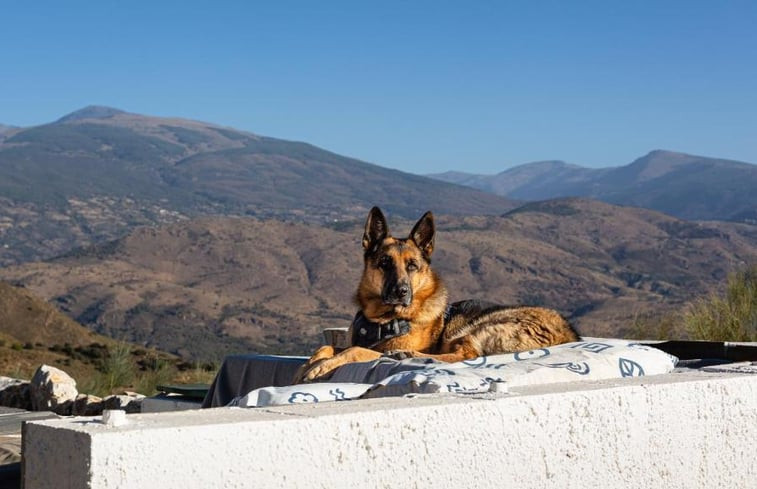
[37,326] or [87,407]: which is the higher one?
[87,407]

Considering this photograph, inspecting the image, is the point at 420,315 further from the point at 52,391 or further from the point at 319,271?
the point at 319,271

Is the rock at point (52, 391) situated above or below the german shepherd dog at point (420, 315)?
below

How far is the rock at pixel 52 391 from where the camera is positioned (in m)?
10.3

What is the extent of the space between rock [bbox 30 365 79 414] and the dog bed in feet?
19.2

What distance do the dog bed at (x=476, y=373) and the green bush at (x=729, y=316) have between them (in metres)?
7.76

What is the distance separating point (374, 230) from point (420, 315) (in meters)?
0.51

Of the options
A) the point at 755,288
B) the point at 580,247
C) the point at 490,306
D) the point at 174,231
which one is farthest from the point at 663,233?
the point at 490,306

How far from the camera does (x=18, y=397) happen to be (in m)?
11.0


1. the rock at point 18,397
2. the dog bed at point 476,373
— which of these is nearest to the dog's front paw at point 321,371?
the dog bed at point 476,373

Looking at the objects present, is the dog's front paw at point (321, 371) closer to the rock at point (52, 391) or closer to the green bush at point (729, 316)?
the rock at point (52, 391)

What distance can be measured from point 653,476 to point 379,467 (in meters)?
1.36

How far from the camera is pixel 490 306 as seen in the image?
Result: 245 inches

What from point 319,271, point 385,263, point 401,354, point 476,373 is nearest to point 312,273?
point 319,271

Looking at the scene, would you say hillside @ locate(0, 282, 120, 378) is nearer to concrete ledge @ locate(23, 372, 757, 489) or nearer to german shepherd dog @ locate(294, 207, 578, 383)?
german shepherd dog @ locate(294, 207, 578, 383)
